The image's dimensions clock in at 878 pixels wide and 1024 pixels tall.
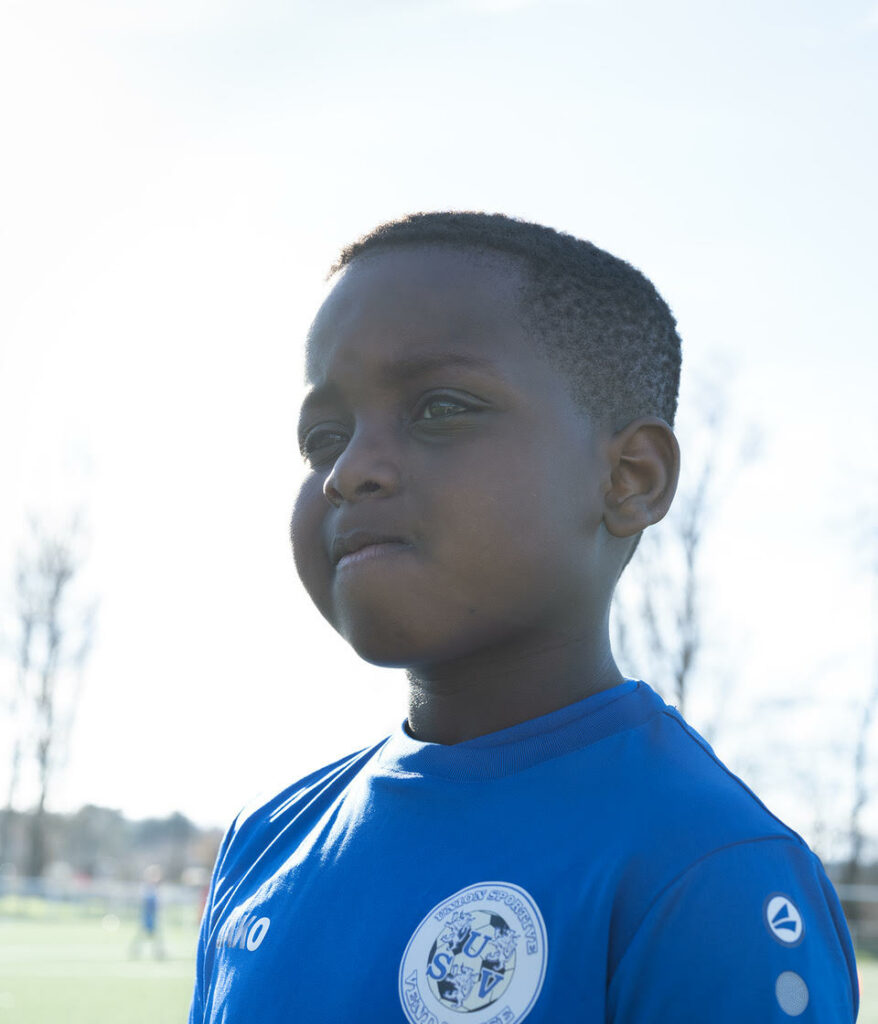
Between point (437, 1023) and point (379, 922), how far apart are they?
0.20 metres

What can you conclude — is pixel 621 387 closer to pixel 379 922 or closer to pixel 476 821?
pixel 476 821

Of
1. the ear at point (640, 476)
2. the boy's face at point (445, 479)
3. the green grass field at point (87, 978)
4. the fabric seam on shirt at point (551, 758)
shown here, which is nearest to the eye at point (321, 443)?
the boy's face at point (445, 479)

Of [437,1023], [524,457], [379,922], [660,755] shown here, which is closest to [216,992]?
[379,922]

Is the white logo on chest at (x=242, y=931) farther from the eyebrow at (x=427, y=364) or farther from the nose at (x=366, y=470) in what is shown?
the eyebrow at (x=427, y=364)

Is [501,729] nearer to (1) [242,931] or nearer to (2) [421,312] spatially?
(1) [242,931]

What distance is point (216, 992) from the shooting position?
1840 millimetres

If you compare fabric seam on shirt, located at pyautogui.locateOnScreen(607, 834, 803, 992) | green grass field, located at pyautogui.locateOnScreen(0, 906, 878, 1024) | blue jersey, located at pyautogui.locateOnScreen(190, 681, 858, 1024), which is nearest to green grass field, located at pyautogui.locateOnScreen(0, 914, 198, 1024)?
green grass field, located at pyautogui.locateOnScreen(0, 906, 878, 1024)

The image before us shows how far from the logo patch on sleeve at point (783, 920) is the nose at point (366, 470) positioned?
2.39 feet

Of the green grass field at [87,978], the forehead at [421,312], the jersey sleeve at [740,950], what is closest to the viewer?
the jersey sleeve at [740,950]

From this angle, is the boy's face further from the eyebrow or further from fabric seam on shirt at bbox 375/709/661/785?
fabric seam on shirt at bbox 375/709/661/785

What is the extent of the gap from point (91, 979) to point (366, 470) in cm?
1495

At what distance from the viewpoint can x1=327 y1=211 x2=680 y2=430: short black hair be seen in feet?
6.06

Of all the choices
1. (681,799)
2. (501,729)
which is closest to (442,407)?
(501,729)

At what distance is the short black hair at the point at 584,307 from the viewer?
1.85 m
